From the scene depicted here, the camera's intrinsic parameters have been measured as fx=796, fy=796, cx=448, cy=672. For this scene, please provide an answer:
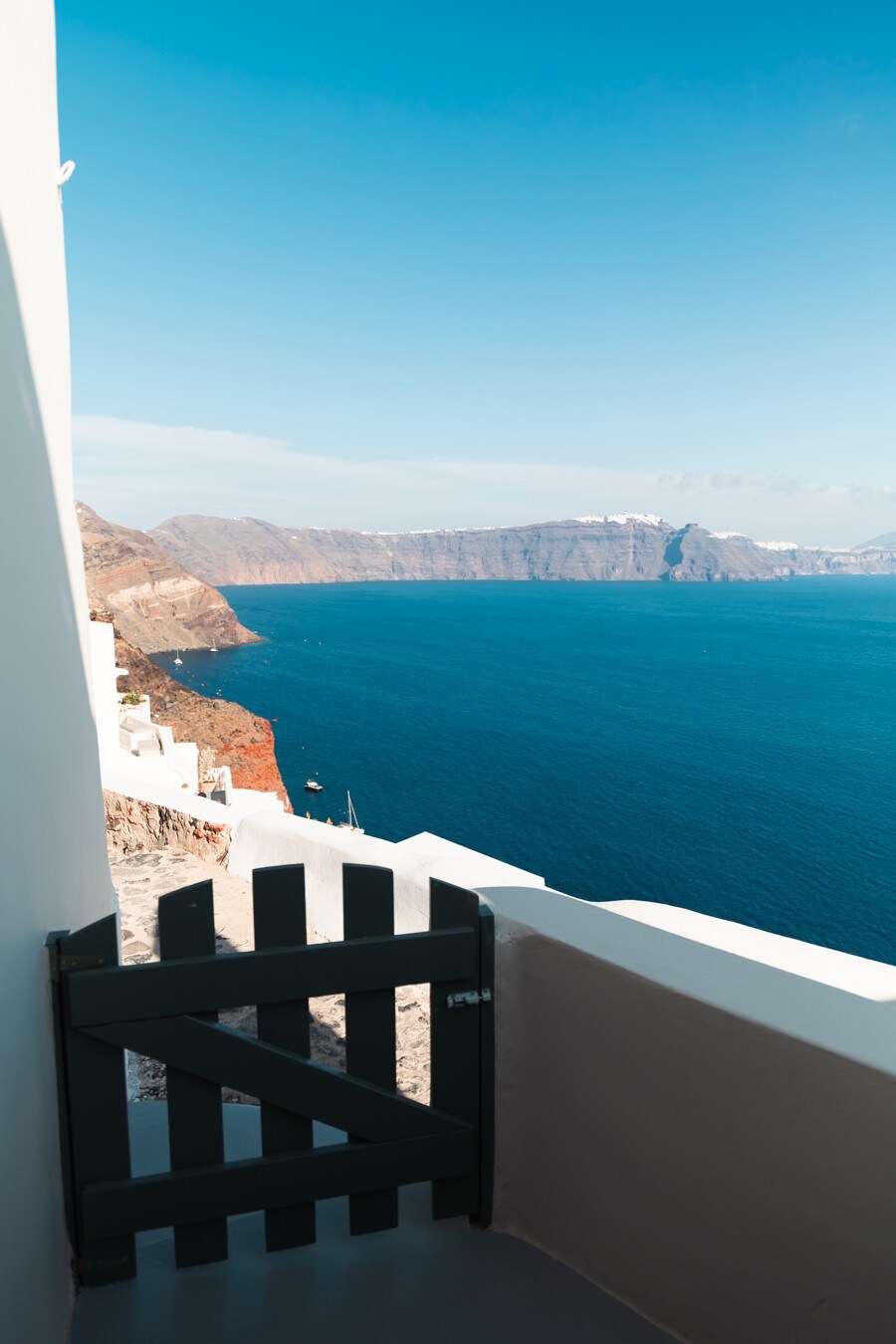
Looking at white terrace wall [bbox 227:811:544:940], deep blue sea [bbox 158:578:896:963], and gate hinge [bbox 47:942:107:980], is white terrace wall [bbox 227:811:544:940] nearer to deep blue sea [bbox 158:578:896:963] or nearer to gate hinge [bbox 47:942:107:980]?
gate hinge [bbox 47:942:107:980]

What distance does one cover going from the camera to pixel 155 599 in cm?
9956

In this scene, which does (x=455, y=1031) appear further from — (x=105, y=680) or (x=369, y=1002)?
(x=105, y=680)

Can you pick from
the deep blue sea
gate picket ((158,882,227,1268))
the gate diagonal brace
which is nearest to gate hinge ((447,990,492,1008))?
the gate diagonal brace

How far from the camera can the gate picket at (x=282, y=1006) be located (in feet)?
5.90

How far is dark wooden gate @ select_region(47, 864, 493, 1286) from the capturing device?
173 cm

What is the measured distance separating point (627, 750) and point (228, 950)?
1944 inches

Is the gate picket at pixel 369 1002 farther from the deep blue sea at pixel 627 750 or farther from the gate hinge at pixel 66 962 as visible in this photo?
the deep blue sea at pixel 627 750

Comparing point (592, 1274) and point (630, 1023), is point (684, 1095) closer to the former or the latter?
point (630, 1023)

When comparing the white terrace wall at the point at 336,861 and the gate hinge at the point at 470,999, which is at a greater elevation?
the gate hinge at the point at 470,999

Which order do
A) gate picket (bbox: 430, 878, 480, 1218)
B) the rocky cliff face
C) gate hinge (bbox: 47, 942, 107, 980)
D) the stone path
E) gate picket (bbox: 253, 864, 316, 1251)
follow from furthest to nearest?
the rocky cliff face
the stone path
gate picket (bbox: 430, 878, 480, 1218)
gate picket (bbox: 253, 864, 316, 1251)
gate hinge (bbox: 47, 942, 107, 980)

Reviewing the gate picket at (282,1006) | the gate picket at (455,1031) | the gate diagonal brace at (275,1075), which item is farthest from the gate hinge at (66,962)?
the gate picket at (455,1031)

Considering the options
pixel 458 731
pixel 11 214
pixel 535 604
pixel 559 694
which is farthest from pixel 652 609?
pixel 11 214

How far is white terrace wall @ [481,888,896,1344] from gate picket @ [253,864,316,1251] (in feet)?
1.63

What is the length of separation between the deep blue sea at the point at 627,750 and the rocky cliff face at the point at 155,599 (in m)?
5.98
